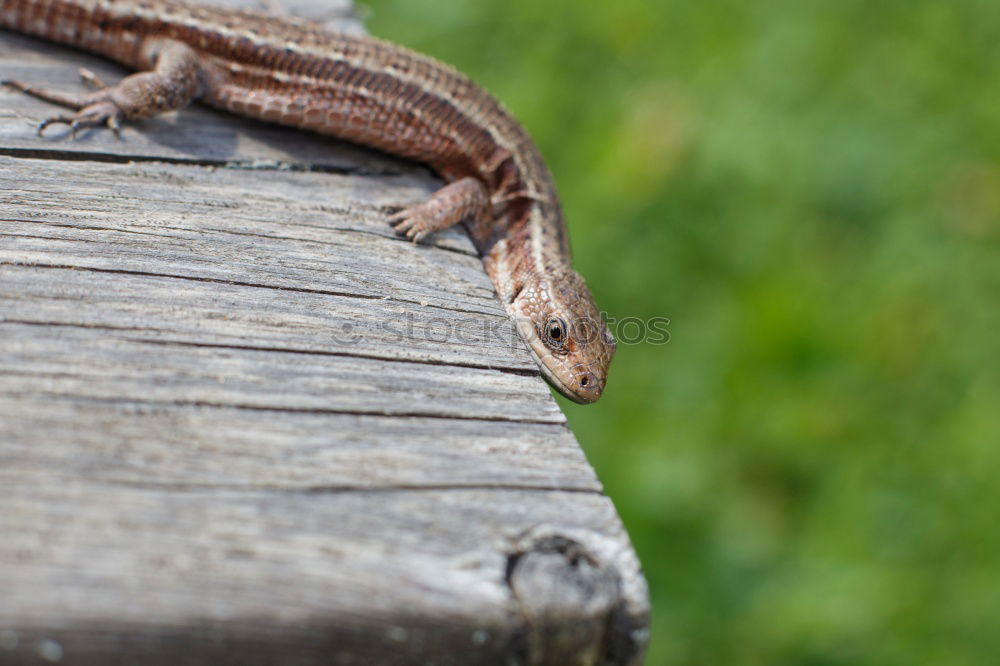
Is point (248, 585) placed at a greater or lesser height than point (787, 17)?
lesser

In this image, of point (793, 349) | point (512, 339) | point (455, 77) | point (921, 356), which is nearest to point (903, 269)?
point (921, 356)

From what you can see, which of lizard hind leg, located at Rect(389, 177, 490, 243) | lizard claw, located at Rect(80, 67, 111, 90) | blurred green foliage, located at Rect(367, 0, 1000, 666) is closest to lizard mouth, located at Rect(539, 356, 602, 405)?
lizard hind leg, located at Rect(389, 177, 490, 243)

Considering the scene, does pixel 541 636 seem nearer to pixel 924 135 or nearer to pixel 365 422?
pixel 365 422

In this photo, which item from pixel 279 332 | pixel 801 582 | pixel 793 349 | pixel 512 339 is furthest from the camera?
pixel 793 349

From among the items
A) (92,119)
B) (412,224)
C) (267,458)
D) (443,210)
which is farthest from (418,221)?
(267,458)

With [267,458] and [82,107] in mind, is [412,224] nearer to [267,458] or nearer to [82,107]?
[82,107]

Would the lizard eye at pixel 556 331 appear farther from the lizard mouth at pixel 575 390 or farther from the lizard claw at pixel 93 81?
the lizard claw at pixel 93 81

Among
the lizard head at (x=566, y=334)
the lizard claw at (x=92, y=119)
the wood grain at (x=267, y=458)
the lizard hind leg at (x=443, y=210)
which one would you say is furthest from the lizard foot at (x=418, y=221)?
the lizard claw at (x=92, y=119)
